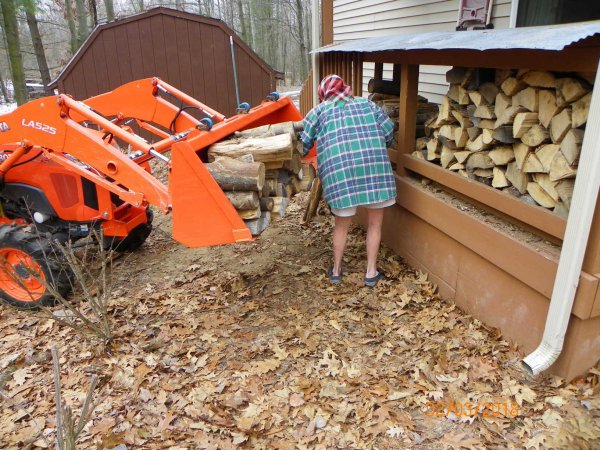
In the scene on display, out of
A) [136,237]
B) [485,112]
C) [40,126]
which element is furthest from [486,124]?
[136,237]

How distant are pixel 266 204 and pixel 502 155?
181 centimetres

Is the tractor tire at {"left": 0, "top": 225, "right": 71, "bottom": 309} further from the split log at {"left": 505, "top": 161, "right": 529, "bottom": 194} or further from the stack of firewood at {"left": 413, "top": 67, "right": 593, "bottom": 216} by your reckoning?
the split log at {"left": 505, "top": 161, "right": 529, "bottom": 194}

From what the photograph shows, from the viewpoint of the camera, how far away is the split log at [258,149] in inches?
142

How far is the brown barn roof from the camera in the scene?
1028 cm

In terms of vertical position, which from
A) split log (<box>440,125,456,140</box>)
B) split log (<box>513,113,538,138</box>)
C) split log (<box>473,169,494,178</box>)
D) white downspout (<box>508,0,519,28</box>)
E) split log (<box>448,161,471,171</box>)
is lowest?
split log (<box>448,161,471,171</box>)

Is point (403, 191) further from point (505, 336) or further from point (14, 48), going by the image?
point (14, 48)

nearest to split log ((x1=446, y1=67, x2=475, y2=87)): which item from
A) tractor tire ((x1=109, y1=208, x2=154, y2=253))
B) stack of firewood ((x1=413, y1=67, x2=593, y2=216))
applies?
stack of firewood ((x1=413, y1=67, x2=593, y2=216))

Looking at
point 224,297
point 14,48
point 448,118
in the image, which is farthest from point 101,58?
point 448,118

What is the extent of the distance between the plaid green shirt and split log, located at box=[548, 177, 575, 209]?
149 centimetres

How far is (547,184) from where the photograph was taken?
3.08 m

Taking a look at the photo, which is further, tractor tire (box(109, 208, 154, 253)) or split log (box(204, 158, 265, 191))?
tractor tire (box(109, 208, 154, 253))

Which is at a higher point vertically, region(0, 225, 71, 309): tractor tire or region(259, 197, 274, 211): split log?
region(259, 197, 274, 211): split log

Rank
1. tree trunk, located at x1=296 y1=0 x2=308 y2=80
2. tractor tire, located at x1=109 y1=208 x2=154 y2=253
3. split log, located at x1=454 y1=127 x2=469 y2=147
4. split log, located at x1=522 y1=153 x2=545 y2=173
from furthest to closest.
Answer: tree trunk, located at x1=296 y1=0 x2=308 y2=80 → tractor tire, located at x1=109 y1=208 x2=154 y2=253 → split log, located at x1=454 y1=127 x2=469 y2=147 → split log, located at x1=522 y1=153 x2=545 y2=173

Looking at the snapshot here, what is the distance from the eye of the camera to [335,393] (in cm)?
315
